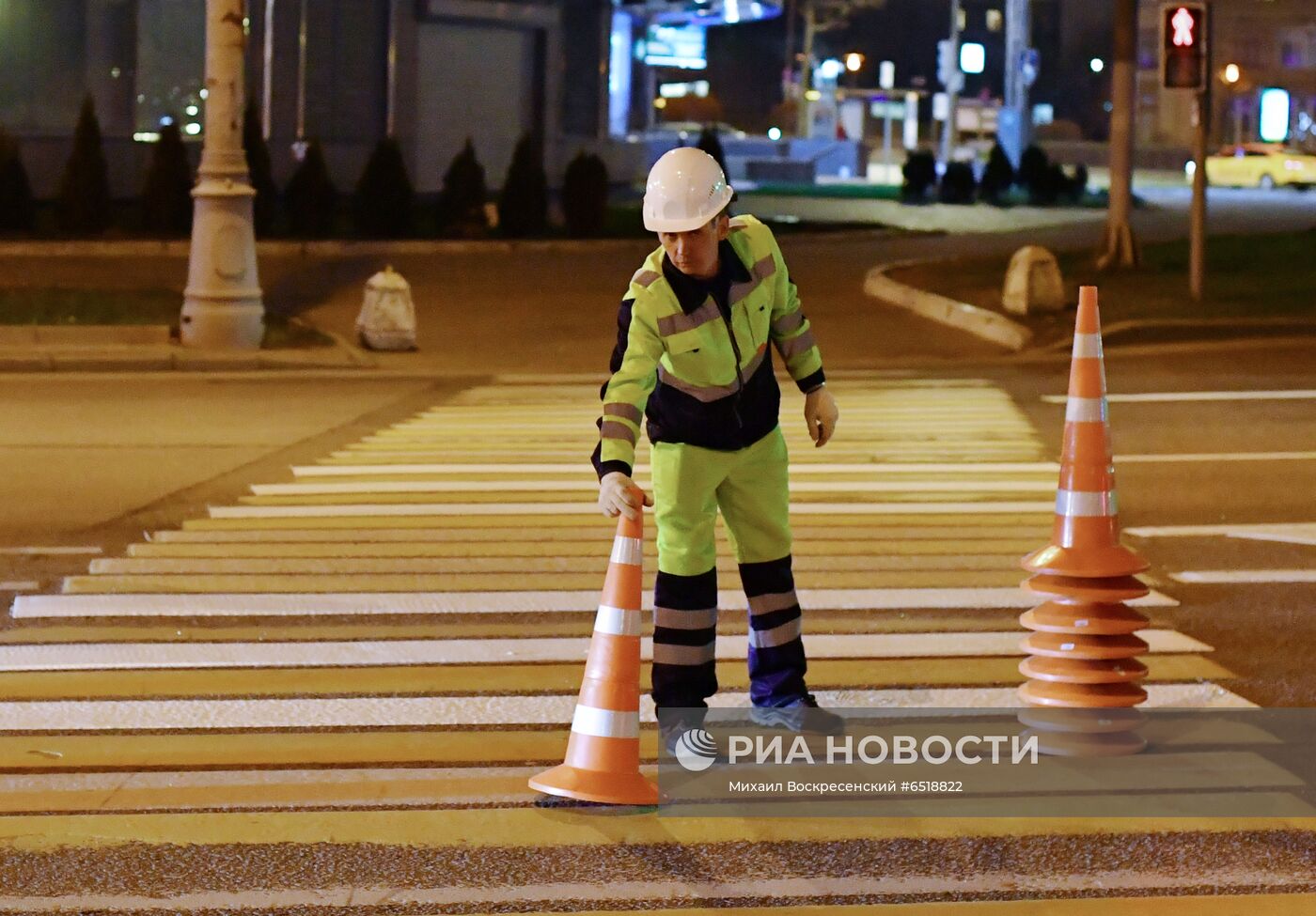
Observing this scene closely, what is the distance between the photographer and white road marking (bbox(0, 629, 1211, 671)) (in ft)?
22.9

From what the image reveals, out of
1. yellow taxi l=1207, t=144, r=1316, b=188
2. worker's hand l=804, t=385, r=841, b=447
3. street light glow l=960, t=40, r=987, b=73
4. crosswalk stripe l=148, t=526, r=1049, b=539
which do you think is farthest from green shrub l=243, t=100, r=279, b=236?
street light glow l=960, t=40, r=987, b=73

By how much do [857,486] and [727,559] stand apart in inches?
82.5

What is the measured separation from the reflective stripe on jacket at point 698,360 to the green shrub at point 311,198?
78.3 ft

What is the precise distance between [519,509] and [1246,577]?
3.45 m

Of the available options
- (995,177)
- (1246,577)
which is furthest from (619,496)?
(995,177)

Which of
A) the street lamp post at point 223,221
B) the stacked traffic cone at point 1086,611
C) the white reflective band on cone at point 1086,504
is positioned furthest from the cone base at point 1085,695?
the street lamp post at point 223,221

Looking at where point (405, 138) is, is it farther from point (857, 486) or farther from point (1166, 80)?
point (857, 486)

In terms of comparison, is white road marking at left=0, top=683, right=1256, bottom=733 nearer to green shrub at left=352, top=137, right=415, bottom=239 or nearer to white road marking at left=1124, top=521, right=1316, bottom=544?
white road marking at left=1124, top=521, right=1316, bottom=544

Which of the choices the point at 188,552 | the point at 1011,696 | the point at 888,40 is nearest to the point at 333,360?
the point at 188,552

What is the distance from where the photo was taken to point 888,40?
375ft

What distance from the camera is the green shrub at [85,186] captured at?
28.4 meters

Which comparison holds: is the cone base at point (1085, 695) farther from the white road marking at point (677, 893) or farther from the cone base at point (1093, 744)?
the white road marking at point (677, 893)

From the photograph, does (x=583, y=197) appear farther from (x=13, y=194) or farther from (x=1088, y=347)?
(x=1088, y=347)

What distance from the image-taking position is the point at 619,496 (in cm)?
546
